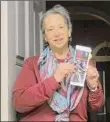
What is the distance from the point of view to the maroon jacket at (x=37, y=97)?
1.16 meters

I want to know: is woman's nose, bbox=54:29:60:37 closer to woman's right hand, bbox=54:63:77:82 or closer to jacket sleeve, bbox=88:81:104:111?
woman's right hand, bbox=54:63:77:82

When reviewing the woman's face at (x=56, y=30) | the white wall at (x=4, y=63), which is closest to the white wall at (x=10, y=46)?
the white wall at (x=4, y=63)

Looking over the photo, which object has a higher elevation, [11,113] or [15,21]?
[15,21]

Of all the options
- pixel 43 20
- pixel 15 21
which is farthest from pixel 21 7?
pixel 43 20

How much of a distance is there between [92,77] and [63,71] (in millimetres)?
130

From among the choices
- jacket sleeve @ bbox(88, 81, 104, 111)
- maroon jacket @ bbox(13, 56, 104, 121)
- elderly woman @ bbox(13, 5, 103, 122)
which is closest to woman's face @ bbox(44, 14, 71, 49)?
elderly woman @ bbox(13, 5, 103, 122)

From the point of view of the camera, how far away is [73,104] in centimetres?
128

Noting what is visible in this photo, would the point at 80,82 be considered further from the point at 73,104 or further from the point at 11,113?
the point at 11,113

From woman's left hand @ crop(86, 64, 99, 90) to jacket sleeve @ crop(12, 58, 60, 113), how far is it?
0.14 meters

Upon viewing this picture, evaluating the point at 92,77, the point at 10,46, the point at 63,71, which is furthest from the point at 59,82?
the point at 10,46

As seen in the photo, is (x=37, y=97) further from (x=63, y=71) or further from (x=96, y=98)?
(x=96, y=98)

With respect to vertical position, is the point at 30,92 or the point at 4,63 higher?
the point at 4,63

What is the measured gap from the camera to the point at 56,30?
1288 mm

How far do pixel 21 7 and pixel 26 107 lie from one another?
24.0 inches
